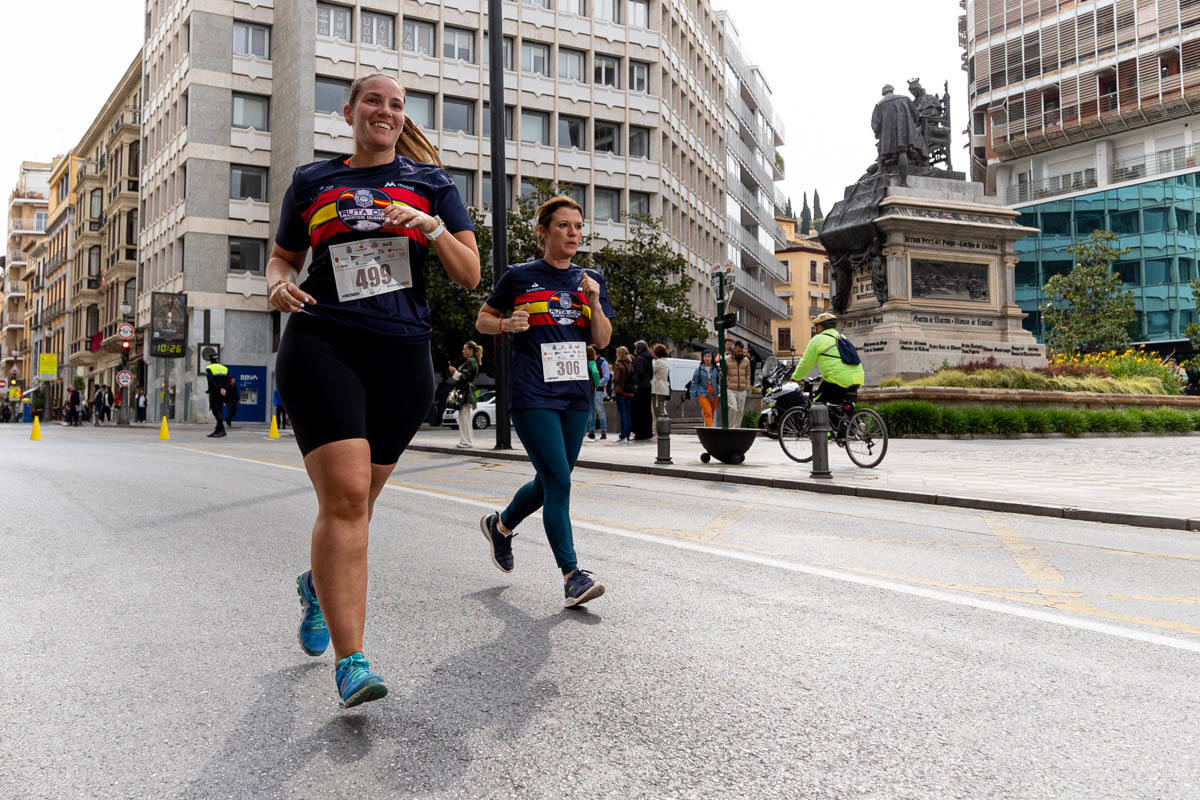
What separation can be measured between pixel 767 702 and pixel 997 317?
2297 cm

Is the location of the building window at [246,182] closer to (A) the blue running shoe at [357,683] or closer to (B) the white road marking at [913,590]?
(B) the white road marking at [913,590]

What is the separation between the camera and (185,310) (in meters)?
44.1

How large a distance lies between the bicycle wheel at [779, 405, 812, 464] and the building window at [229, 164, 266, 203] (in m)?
39.0

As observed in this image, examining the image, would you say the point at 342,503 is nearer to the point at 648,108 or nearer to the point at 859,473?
the point at 859,473

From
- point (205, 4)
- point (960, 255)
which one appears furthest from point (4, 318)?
point (960, 255)

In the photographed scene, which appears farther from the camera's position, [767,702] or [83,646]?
[83,646]

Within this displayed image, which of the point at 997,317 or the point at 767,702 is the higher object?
the point at 997,317

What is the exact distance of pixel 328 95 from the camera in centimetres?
4572

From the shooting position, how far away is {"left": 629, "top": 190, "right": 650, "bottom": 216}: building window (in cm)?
5117

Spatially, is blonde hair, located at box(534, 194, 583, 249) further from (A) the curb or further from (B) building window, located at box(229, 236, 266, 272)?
(B) building window, located at box(229, 236, 266, 272)

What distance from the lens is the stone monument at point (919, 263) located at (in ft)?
77.4

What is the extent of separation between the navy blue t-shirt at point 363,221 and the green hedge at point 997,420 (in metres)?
17.9

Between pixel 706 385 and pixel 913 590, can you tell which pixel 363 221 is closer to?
pixel 913 590

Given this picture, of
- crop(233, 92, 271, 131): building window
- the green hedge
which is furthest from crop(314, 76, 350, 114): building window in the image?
the green hedge
